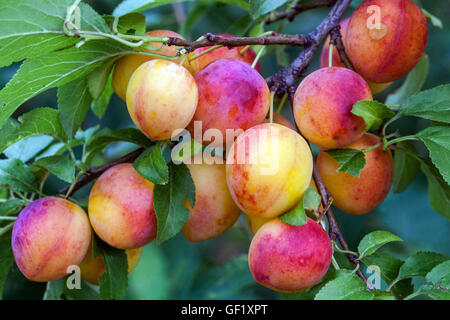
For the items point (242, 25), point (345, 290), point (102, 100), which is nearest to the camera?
point (345, 290)

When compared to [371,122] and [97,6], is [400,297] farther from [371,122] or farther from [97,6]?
[97,6]

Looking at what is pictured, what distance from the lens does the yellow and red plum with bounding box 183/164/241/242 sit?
2.46 ft

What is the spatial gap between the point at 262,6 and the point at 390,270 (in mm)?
419

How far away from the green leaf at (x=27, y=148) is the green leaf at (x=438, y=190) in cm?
68

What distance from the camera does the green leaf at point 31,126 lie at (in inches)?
30.6

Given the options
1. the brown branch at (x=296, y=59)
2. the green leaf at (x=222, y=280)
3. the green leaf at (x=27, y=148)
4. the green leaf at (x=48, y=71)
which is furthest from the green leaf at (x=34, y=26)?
the green leaf at (x=222, y=280)

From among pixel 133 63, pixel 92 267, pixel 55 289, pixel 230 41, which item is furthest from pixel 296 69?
pixel 55 289

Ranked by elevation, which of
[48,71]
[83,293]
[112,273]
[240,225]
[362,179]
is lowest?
[240,225]

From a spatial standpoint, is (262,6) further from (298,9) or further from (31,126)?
(31,126)

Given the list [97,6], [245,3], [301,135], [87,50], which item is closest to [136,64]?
[87,50]

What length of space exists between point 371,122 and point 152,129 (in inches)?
10.9

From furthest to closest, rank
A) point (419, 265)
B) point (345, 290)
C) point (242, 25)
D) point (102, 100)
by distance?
1. point (242, 25)
2. point (102, 100)
3. point (419, 265)
4. point (345, 290)

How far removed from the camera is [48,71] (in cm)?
65
